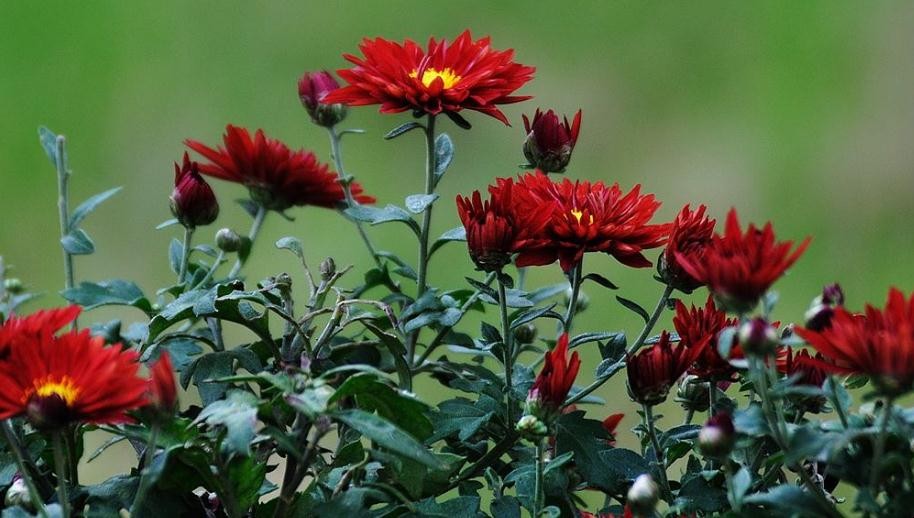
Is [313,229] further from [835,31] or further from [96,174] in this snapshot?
[835,31]

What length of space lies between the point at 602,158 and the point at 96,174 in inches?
35.0

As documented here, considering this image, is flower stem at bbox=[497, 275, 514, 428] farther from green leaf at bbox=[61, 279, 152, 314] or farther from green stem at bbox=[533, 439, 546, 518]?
green leaf at bbox=[61, 279, 152, 314]

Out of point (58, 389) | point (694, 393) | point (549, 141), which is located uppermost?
point (549, 141)

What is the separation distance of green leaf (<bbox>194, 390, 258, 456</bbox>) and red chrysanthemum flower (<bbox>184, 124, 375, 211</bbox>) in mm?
254

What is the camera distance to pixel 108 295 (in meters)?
0.68

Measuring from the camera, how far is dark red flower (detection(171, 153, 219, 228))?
2.33ft

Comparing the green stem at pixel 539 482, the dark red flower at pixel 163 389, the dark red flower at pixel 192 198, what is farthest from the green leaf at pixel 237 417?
the dark red flower at pixel 192 198

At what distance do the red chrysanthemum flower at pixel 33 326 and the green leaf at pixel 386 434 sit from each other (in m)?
0.13

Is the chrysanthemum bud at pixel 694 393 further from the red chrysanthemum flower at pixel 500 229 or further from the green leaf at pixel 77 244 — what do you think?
the green leaf at pixel 77 244

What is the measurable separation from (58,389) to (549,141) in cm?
33

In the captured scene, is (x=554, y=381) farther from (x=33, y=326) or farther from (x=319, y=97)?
(x=319, y=97)

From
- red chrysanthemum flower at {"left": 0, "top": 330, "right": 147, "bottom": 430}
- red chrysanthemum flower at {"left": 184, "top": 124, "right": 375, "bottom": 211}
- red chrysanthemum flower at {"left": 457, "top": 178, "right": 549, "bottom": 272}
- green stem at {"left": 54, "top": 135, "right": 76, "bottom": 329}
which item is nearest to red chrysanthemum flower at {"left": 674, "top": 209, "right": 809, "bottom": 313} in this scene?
red chrysanthemum flower at {"left": 457, "top": 178, "right": 549, "bottom": 272}

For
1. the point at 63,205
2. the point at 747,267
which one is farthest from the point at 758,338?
the point at 63,205

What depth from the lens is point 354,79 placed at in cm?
66
